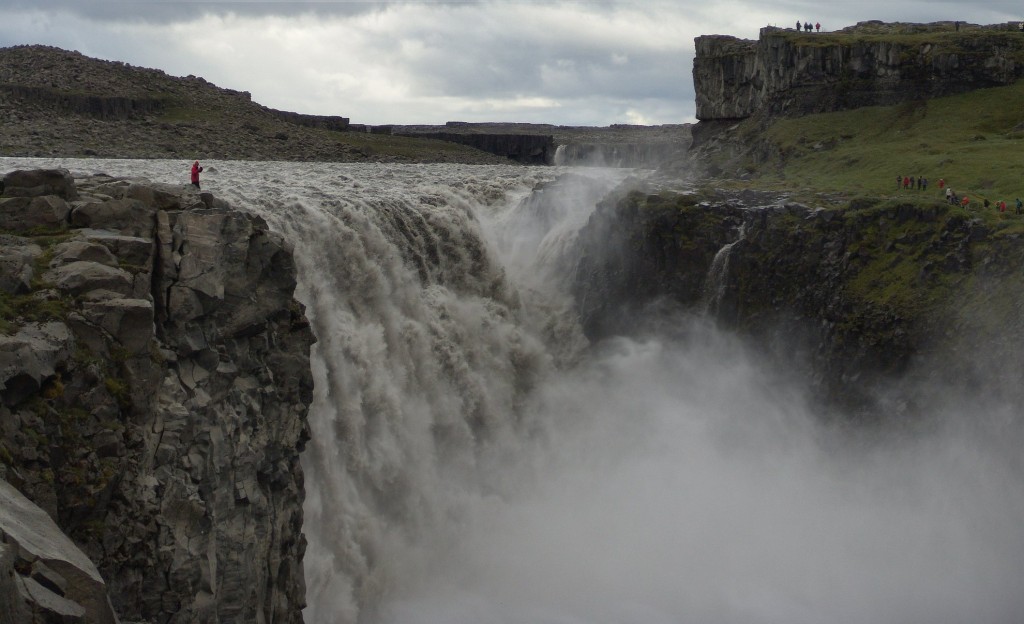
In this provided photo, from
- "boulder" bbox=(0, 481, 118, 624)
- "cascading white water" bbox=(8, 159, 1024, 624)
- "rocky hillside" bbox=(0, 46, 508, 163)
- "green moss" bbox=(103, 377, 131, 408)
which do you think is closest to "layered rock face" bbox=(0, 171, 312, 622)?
"green moss" bbox=(103, 377, 131, 408)

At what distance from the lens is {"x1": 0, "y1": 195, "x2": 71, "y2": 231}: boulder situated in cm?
2428

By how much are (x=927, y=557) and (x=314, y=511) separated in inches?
829

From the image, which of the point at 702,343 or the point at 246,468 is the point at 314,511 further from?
the point at 702,343

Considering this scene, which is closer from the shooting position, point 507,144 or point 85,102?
point 85,102

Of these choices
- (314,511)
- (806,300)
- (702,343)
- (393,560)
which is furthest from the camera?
(702,343)

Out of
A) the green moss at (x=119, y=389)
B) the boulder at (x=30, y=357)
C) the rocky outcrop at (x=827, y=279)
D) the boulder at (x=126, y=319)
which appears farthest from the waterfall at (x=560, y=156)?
the boulder at (x=30, y=357)

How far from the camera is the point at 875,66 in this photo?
259 ft

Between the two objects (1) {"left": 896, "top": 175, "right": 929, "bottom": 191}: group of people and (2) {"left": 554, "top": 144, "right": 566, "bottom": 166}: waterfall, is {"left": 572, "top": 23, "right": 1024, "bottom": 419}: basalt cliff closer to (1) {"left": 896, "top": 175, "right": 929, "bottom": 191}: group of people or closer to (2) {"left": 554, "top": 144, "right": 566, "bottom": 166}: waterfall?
(1) {"left": 896, "top": 175, "right": 929, "bottom": 191}: group of people

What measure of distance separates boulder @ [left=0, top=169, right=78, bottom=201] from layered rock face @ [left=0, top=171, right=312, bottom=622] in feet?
0.10

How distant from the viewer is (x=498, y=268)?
2010 inches

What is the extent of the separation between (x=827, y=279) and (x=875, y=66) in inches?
1476

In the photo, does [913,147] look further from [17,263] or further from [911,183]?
[17,263]

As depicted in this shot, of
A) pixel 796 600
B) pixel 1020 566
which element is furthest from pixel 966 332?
pixel 796 600

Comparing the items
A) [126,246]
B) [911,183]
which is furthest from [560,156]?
[126,246]
